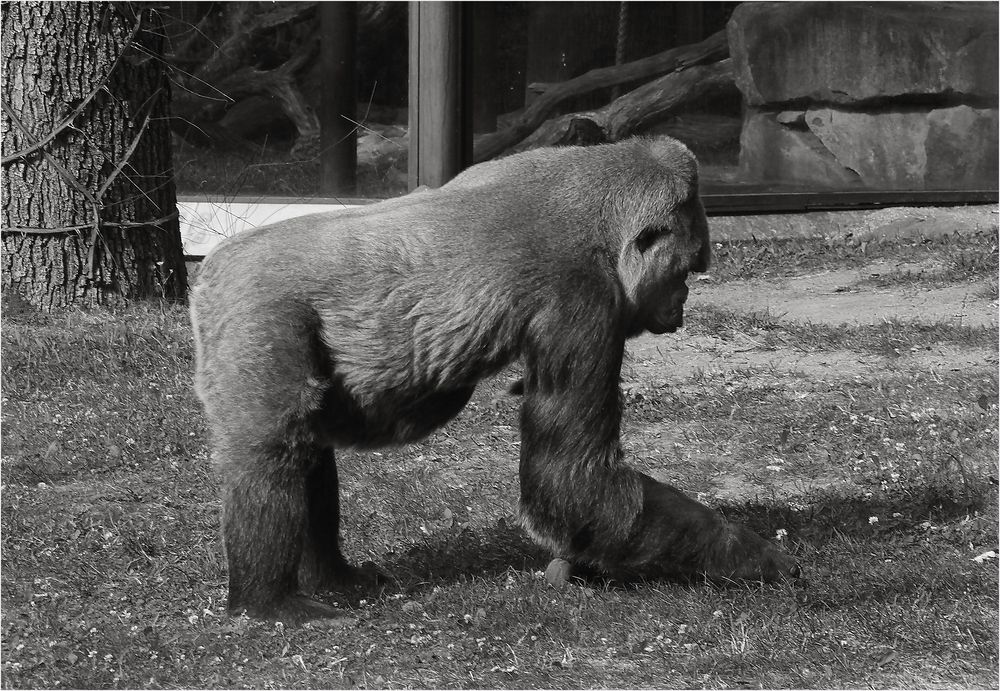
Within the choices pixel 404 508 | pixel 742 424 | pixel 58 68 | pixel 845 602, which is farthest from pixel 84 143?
pixel 845 602

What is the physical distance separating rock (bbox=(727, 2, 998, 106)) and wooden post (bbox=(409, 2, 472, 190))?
291cm

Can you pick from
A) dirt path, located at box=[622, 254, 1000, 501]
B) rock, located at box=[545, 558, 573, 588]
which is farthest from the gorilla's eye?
dirt path, located at box=[622, 254, 1000, 501]

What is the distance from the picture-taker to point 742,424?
19.9ft

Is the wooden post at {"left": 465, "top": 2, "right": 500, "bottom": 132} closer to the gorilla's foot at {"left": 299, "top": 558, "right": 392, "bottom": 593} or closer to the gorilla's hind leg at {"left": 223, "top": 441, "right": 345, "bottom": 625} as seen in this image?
the gorilla's foot at {"left": 299, "top": 558, "right": 392, "bottom": 593}

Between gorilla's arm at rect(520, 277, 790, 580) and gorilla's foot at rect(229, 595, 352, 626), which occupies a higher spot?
gorilla's arm at rect(520, 277, 790, 580)

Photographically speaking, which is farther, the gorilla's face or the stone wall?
the stone wall

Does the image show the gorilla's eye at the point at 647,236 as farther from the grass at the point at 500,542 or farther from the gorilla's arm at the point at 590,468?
the grass at the point at 500,542

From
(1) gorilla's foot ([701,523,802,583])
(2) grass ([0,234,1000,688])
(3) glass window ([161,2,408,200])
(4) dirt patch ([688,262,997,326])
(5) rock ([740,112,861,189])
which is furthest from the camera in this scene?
(5) rock ([740,112,861,189])

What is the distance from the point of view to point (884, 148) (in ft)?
36.6

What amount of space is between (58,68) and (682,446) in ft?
14.7

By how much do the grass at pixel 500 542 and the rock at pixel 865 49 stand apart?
4.21 meters

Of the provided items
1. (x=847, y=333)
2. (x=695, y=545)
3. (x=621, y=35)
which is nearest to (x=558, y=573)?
(x=695, y=545)

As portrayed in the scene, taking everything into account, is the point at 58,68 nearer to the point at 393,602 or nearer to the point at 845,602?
the point at 393,602

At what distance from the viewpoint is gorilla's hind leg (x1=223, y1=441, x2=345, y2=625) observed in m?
3.77
